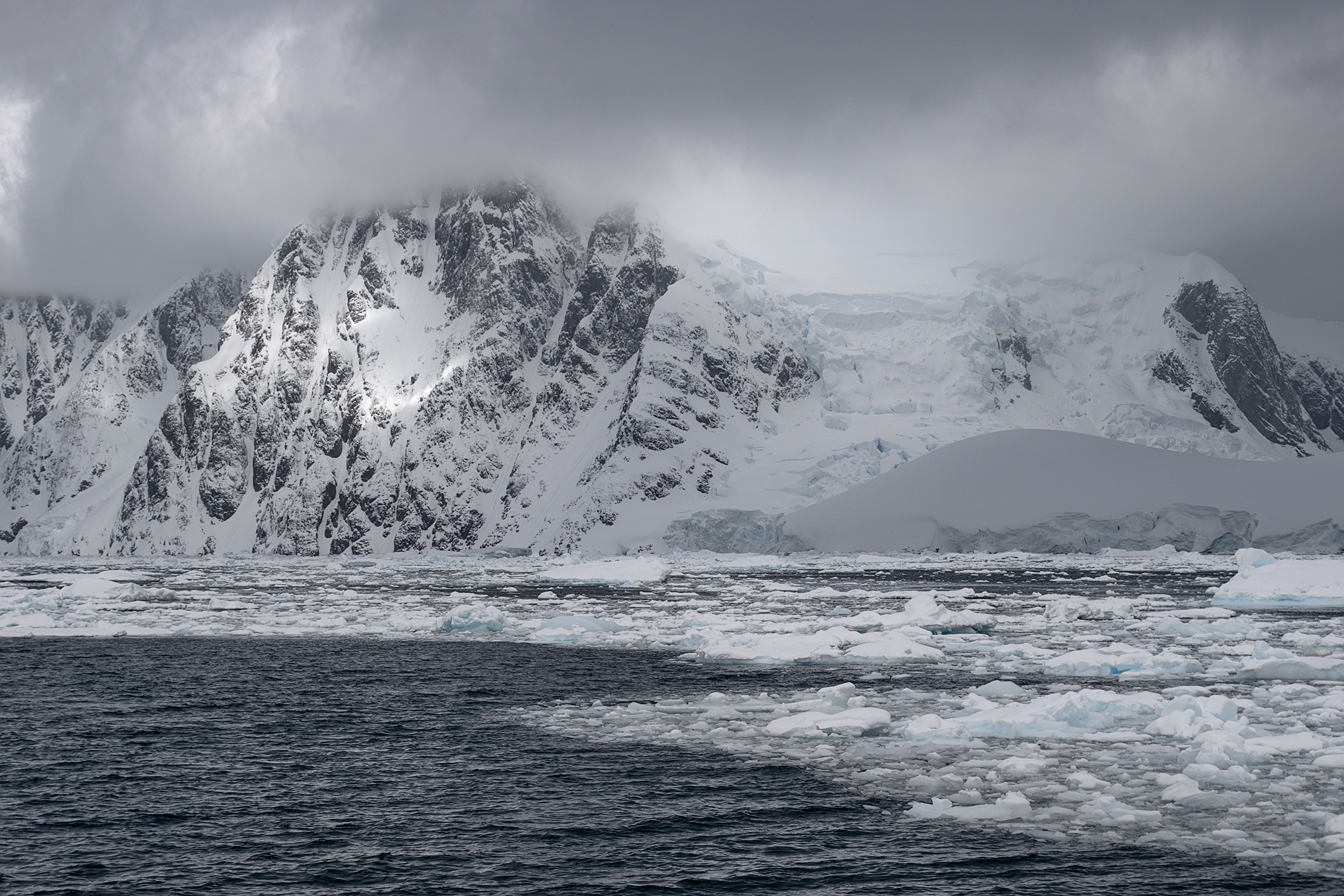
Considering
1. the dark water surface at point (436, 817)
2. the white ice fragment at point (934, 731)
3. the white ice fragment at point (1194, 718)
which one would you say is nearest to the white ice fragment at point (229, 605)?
the dark water surface at point (436, 817)

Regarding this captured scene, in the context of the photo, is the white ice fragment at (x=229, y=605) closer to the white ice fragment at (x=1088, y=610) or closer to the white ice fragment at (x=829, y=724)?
the white ice fragment at (x=1088, y=610)

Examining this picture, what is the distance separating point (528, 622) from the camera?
47.1 metres

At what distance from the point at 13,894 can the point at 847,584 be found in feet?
209

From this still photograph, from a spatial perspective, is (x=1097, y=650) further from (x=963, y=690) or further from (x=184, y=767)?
(x=184, y=767)

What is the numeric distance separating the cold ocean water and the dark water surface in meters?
0.06

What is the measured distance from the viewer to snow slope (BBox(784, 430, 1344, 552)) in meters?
105

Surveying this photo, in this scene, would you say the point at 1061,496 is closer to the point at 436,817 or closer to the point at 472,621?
the point at 472,621

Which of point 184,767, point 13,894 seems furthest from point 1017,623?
point 13,894

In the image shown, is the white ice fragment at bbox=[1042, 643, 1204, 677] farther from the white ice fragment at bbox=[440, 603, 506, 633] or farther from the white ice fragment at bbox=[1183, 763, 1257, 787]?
the white ice fragment at bbox=[440, 603, 506, 633]

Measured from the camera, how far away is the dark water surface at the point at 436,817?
42.8 feet

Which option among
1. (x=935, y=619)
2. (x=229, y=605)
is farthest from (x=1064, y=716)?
(x=229, y=605)

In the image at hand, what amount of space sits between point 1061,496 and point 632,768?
9934cm

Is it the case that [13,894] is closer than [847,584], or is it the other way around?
[13,894]

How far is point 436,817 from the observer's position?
52.5 ft
